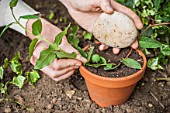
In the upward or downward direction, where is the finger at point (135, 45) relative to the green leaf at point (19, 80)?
upward

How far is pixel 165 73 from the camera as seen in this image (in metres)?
1.86

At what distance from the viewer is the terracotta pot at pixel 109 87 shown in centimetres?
147

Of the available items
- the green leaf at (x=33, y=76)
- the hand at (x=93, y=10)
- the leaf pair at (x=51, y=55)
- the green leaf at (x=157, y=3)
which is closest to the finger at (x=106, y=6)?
the hand at (x=93, y=10)

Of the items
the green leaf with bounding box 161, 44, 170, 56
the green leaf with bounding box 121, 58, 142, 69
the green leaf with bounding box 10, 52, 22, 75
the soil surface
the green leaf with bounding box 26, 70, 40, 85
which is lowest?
the soil surface

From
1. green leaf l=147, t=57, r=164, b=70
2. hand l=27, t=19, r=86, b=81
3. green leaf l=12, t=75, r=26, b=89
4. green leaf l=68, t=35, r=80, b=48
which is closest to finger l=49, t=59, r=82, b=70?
hand l=27, t=19, r=86, b=81

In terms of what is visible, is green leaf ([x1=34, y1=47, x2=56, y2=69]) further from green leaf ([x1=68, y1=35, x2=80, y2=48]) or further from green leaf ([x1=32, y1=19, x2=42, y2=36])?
green leaf ([x1=68, y1=35, x2=80, y2=48])

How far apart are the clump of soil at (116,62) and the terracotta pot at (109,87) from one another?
0.11 ft

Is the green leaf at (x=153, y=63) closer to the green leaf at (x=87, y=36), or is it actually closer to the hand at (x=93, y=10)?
the hand at (x=93, y=10)

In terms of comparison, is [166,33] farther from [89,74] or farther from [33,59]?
[33,59]

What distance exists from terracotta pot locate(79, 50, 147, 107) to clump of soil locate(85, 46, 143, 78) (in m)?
0.03

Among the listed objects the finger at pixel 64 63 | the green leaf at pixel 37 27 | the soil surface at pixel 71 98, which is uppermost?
the green leaf at pixel 37 27

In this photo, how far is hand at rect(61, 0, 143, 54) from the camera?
1503 mm

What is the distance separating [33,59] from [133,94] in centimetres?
54

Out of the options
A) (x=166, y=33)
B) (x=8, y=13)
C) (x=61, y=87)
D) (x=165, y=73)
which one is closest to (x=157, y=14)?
(x=166, y=33)
